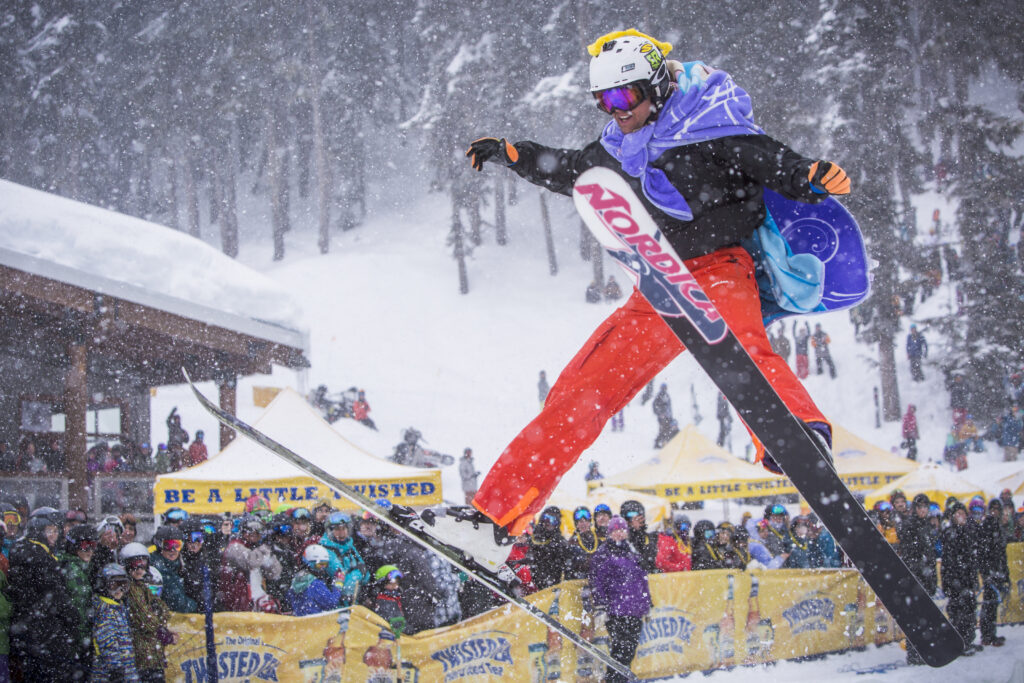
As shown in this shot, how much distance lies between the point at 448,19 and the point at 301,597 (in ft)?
85.1

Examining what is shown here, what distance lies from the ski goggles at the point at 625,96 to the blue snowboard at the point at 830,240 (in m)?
0.54

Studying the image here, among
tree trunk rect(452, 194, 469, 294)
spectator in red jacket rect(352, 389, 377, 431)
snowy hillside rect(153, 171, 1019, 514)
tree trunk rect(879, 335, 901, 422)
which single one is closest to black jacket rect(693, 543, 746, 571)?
snowy hillside rect(153, 171, 1019, 514)

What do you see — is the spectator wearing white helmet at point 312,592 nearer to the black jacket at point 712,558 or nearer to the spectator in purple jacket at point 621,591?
the spectator in purple jacket at point 621,591

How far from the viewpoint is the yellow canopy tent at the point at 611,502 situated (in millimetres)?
9352

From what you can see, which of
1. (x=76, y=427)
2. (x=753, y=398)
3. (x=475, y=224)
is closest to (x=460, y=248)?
(x=475, y=224)

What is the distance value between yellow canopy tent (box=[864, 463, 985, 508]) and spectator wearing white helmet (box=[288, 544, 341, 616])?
737 centimetres

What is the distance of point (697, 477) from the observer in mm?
10727

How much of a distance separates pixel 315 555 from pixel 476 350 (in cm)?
2075

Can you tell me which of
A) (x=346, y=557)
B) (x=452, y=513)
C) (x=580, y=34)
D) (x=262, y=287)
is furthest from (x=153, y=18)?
(x=452, y=513)

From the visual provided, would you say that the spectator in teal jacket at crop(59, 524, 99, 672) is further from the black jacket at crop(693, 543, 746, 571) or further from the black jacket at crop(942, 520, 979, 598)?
the black jacket at crop(942, 520, 979, 598)

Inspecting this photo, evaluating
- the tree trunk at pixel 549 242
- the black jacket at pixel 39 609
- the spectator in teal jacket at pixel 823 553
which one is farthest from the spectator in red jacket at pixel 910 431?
the tree trunk at pixel 549 242

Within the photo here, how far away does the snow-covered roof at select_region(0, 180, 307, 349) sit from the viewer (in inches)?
284

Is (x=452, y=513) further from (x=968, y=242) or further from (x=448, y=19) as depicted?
(x=448, y=19)

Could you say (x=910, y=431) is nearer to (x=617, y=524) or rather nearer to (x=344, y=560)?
(x=617, y=524)
